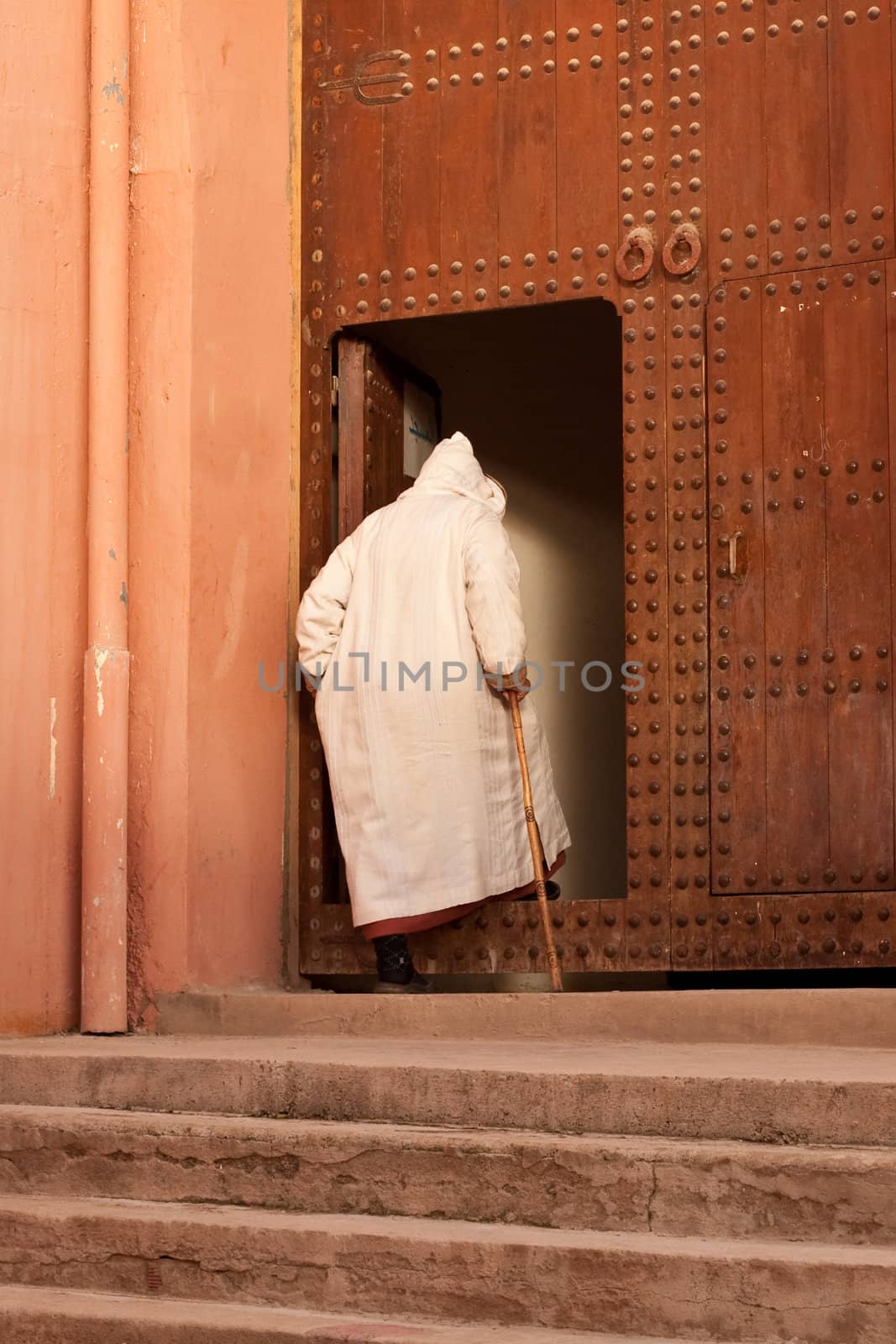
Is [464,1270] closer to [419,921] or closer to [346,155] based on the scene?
[419,921]

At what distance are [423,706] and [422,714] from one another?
21mm

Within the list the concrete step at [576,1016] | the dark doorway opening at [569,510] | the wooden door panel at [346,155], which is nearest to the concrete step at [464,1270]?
the concrete step at [576,1016]

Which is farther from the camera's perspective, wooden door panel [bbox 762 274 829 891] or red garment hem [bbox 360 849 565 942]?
red garment hem [bbox 360 849 565 942]

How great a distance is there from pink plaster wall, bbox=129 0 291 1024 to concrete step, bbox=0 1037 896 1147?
0.79 meters

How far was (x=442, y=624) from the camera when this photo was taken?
4.84 m

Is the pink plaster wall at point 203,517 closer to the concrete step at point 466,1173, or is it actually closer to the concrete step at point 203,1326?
the concrete step at point 466,1173

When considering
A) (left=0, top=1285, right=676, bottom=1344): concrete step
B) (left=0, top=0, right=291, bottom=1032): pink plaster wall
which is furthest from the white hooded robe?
(left=0, top=1285, right=676, bottom=1344): concrete step

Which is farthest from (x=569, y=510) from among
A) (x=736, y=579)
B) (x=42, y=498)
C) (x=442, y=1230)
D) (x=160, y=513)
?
(x=442, y=1230)

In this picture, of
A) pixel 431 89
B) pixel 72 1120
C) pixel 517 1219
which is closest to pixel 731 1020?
pixel 517 1219

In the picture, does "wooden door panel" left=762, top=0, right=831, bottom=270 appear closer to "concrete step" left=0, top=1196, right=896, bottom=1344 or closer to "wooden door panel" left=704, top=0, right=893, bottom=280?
"wooden door panel" left=704, top=0, right=893, bottom=280

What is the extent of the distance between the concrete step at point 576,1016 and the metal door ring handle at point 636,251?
1991mm

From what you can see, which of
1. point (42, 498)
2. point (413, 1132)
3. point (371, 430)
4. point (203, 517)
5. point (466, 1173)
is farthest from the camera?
point (371, 430)

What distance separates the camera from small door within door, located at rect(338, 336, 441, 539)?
531cm

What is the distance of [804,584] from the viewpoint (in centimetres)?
470
